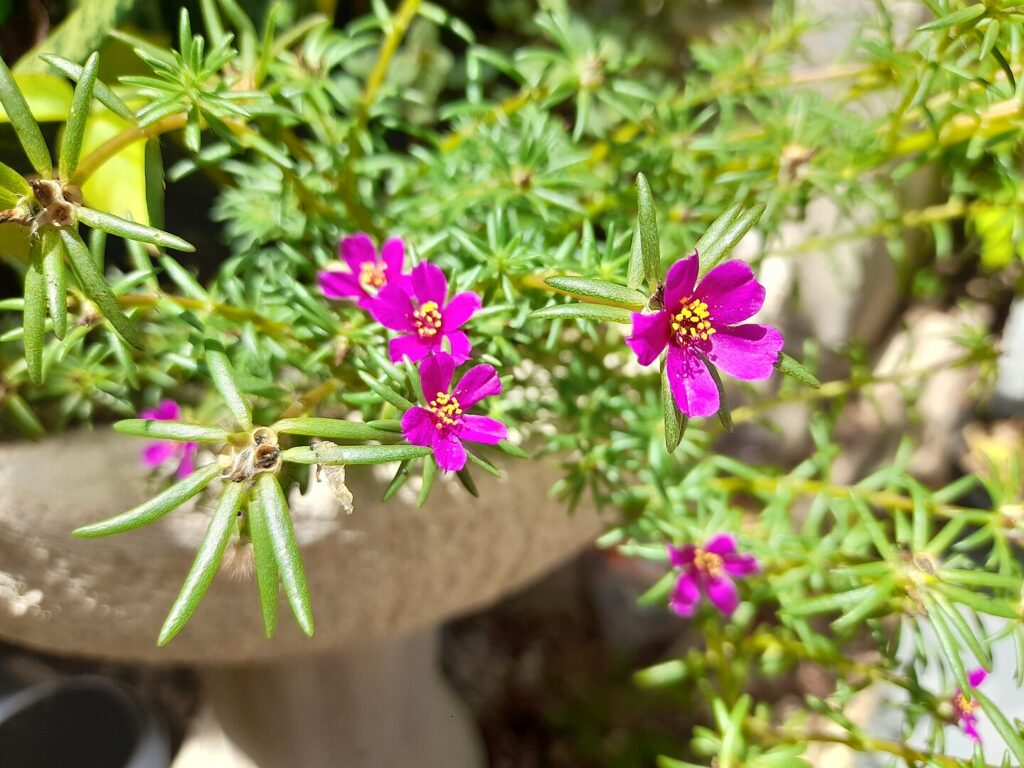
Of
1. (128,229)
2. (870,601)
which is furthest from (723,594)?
(128,229)

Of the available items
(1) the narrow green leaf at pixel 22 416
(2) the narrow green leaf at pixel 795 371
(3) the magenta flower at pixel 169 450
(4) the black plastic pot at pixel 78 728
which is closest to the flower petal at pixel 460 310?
(2) the narrow green leaf at pixel 795 371

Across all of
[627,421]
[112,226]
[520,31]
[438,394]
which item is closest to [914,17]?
[520,31]

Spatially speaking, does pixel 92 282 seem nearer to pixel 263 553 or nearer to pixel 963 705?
pixel 263 553

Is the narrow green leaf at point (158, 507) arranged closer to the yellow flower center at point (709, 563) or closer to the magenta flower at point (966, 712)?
the yellow flower center at point (709, 563)

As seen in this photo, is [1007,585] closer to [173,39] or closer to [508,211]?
[508,211]

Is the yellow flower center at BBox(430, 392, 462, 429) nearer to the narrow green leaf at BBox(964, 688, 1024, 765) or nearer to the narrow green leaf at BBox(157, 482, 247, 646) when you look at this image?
the narrow green leaf at BBox(157, 482, 247, 646)

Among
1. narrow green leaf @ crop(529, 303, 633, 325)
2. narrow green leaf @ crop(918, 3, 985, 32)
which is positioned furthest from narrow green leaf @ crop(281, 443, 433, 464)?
narrow green leaf @ crop(918, 3, 985, 32)
